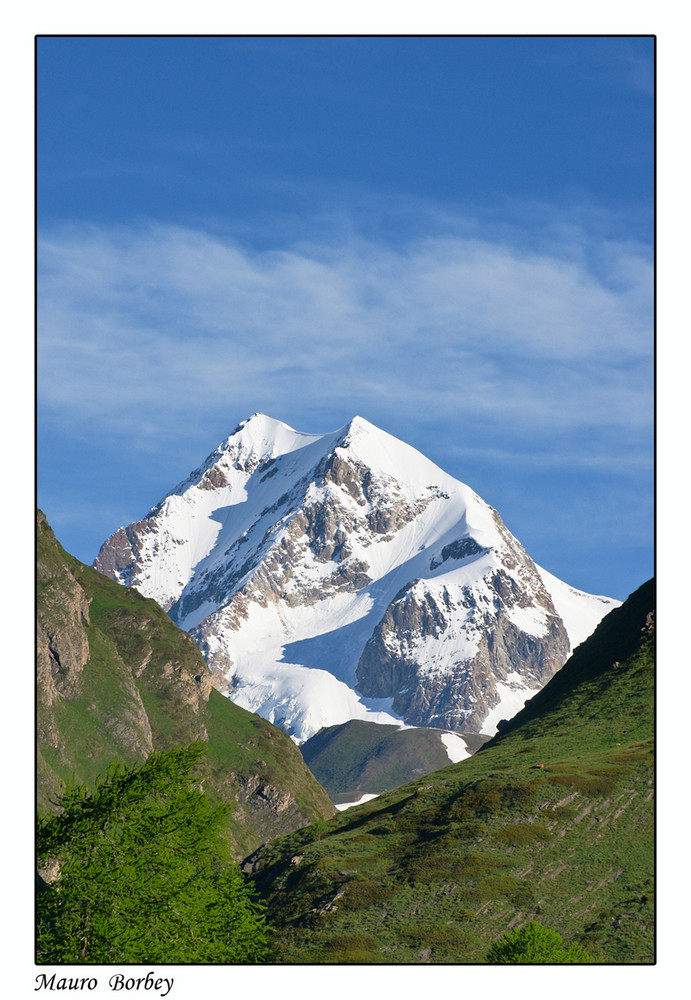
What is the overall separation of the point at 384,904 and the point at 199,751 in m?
70.7

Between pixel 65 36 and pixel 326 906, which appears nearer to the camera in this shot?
pixel 65 36

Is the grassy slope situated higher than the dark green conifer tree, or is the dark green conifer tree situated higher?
the dark green conifer tree

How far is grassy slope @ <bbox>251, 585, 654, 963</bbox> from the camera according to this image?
336 ft
